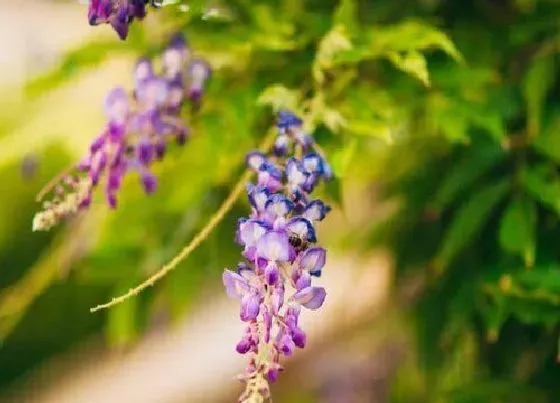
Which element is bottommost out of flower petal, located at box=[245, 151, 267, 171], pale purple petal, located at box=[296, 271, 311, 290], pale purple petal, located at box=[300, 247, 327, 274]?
pale purple petal, located at box=[296, 271, 311, 290]

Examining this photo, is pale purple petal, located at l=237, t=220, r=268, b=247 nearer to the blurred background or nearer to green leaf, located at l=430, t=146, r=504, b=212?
the blurred background

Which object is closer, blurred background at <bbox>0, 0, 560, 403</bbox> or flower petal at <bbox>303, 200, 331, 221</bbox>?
flower petal at <bbox>303, 200, 331, 221</bbox>

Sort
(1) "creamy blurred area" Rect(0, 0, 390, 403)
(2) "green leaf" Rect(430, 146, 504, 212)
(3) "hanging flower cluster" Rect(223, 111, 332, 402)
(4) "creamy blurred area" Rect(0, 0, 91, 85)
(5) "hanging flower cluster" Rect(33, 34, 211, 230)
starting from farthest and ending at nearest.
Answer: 1. (4) "creamy blurred area" Rect(0, 0, 91, 85)
2. (1) "creamy blurred area" Rect(0, 0, 390, 403)
3. (2) "green leaf" Rect(430, 146, 504, 212)
4. (5) "hanging flower cluster" Rect(33, 34, 211, 230)
5. (3) "hanging flower cluster" Rect(223, 111, 332, 402)

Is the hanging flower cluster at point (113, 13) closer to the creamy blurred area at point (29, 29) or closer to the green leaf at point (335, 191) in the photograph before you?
the green leaf at point (335, 191)

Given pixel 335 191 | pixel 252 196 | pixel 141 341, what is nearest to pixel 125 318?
pixel 335 191

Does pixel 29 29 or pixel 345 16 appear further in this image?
pixel 29 29

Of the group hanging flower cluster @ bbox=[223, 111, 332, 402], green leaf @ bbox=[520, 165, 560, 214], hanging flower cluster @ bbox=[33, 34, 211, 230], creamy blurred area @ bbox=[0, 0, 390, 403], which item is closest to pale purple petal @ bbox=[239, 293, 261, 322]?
hanging flower cluster @ bbox=[223, 111, 332, 402]

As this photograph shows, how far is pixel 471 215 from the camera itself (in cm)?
56

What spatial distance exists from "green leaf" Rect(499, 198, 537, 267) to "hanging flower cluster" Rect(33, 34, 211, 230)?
189 mm

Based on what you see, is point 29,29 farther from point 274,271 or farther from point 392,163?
point 274,271

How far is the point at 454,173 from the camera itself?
23.0 inches

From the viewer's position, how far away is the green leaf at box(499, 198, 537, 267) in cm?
51

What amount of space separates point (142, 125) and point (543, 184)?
23cm

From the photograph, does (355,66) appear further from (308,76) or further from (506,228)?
(506,228)
